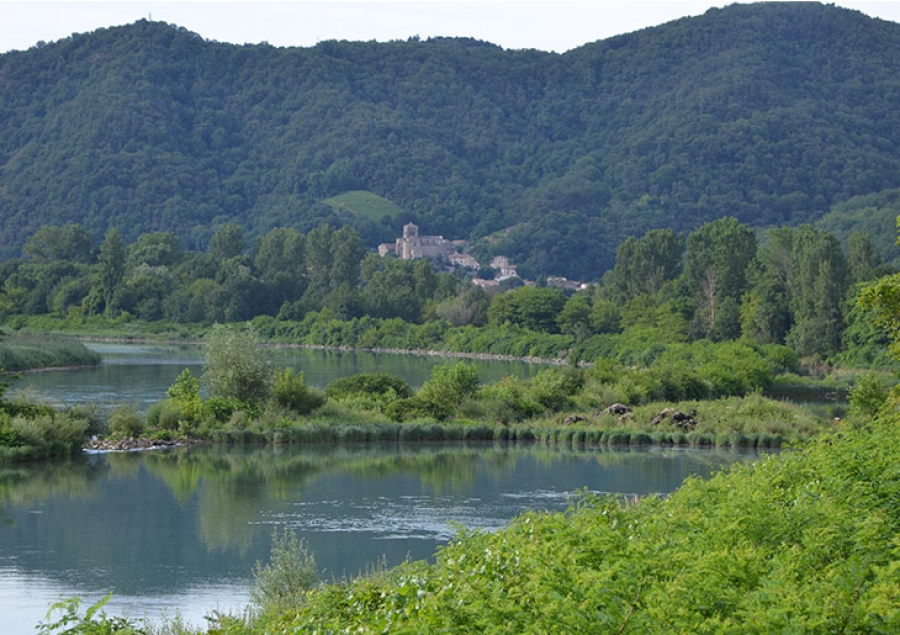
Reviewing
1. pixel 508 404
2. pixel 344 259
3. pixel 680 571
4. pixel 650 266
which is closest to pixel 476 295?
pixel 650 266

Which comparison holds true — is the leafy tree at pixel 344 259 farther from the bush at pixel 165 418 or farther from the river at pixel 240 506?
the river at pixel 240 506

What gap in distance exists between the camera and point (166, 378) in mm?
57375

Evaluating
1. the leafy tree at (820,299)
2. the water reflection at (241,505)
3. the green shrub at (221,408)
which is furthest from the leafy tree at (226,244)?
the water reflection at (241,505)

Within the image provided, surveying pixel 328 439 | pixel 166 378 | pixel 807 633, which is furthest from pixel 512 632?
pixel 166 378

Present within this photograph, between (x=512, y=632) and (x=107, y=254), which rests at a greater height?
(x=107, y=254)

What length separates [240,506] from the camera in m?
25.0

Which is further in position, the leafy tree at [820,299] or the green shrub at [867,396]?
the leafy tree at [820,299]

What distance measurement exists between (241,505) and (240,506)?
11 centimetres

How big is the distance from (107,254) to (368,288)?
72.6ft

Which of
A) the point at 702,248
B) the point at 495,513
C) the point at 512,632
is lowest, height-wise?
the point at 495,513

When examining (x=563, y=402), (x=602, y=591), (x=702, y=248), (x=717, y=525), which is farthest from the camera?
(x=702, y=248)

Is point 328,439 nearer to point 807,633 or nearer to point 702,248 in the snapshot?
point 807,633

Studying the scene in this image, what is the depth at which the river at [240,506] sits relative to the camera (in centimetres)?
1850

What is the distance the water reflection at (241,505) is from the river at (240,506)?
0.04m
